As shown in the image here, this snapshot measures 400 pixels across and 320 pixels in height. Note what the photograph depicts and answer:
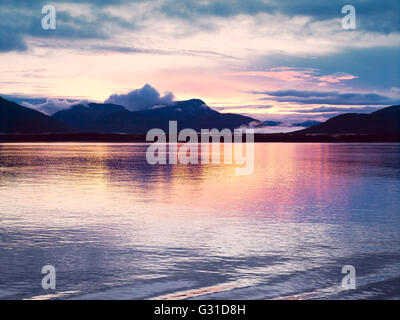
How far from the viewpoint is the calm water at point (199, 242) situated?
884 cm

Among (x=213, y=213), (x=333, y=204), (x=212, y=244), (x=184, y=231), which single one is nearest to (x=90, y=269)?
(x=212, y=244)

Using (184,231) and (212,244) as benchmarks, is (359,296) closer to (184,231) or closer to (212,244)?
(212,244)

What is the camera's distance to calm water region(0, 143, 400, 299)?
884cm

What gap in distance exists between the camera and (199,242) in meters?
12.2
